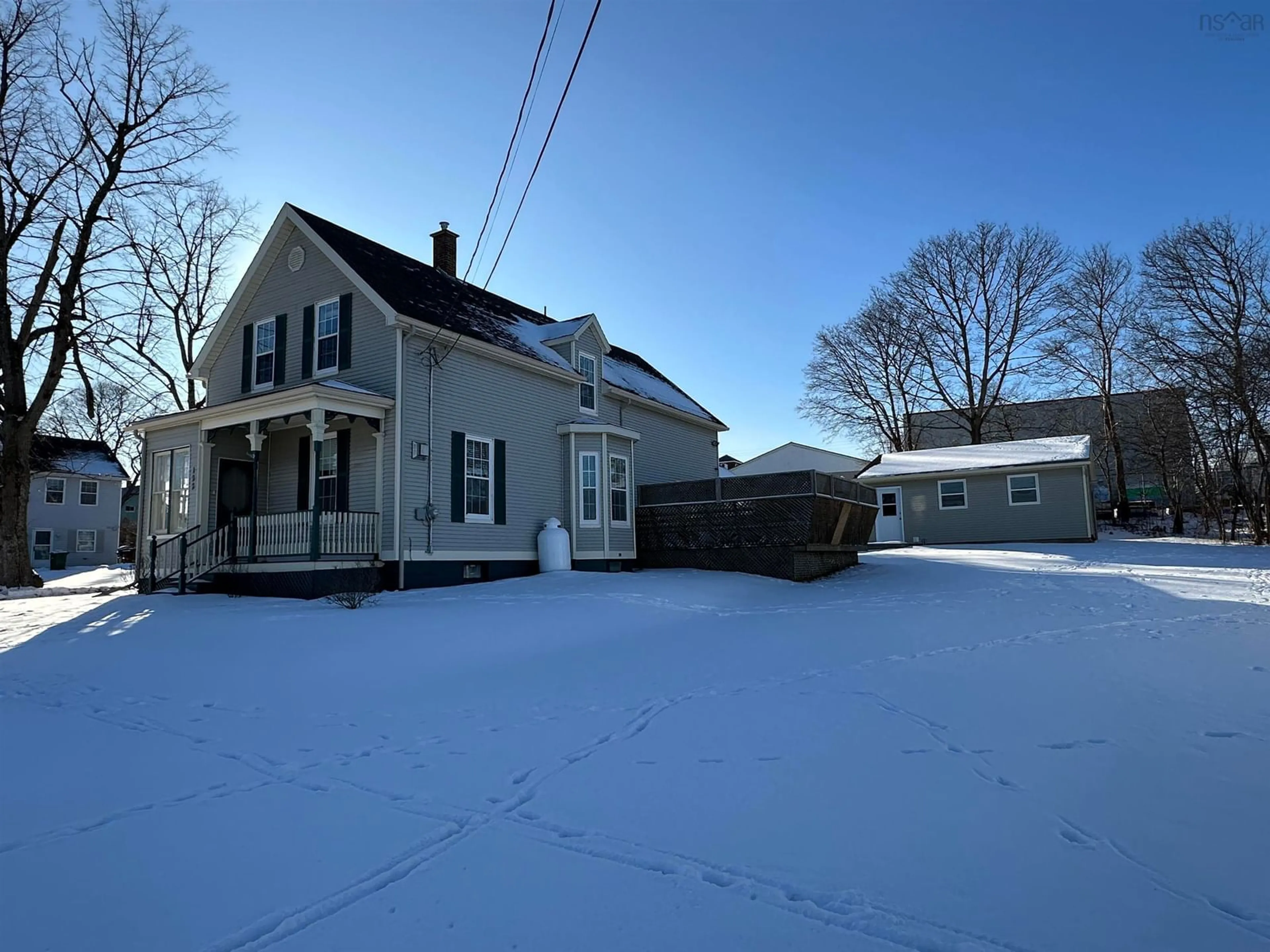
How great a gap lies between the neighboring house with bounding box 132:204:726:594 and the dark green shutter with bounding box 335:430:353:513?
35 mm

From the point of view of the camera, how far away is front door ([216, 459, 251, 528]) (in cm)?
1698

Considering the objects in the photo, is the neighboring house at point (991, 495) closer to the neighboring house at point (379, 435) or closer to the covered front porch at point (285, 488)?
the neighboring house at point (379, 435)

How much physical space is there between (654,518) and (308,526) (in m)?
7.87

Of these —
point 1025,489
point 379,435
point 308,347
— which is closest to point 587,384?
point 379,435

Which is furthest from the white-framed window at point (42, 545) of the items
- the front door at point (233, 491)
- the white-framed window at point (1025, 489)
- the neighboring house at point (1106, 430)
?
the neighboring house at point (1106, 430)

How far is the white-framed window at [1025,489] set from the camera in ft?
93.1

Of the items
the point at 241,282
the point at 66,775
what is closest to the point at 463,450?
the point at 241,282

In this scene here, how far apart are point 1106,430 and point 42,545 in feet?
174

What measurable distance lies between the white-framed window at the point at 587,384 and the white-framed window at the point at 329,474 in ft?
19.6

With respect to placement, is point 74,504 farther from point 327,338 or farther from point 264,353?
point 327,338

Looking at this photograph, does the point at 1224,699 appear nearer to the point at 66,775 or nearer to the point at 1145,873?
the point at 1145,873

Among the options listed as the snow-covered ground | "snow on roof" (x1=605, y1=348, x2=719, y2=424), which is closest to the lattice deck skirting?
"snow on roof" (x1=605, y1=348, x2=719, y2=424)

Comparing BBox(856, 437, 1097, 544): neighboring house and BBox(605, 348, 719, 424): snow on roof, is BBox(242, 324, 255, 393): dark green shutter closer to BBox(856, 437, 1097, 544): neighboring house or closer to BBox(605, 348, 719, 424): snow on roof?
BBox(605, 348, 719, 424): snow on roof

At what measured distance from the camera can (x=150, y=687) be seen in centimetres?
768
